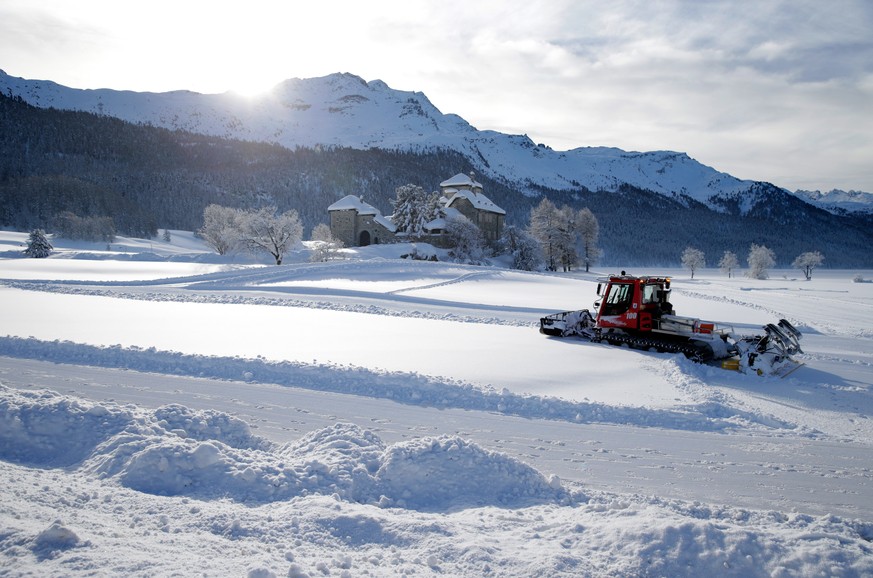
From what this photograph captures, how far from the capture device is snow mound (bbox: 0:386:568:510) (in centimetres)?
562

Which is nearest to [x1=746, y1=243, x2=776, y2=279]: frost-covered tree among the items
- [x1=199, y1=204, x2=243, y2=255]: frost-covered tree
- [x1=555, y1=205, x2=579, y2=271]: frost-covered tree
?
[x1=555, y1=205, x2=579, y2=271]: frost-covered tree

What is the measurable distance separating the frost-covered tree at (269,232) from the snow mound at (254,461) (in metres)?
46.2

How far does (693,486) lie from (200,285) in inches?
1177

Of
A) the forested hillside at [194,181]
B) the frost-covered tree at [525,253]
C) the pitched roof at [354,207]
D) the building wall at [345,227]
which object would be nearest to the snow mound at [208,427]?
the frost-covered tree at [525,253]

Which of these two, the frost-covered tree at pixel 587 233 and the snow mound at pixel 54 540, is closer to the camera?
the snow mound at pixel 54 540

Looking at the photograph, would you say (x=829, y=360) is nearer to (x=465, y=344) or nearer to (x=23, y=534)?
(x=465, y=344)

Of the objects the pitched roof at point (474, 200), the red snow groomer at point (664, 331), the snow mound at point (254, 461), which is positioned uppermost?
the pitched roof at point (474, 200)

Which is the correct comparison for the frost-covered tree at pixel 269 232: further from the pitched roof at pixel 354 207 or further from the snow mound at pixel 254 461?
the snow mound at pixel 254 461

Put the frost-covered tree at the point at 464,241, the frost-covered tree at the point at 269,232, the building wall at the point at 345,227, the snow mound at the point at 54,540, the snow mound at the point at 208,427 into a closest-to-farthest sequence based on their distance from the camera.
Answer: the snow mound at the point at 54,540
the snow mound at the point at 208,427
the frost-covered tree at the point at 269,232
the frost-covered tree at the point at 464,241
the building wall at the point at 345,227

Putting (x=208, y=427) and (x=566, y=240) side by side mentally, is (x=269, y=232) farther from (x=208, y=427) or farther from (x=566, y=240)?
(x=208, y=427)

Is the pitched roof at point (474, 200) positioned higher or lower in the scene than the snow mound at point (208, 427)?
higher

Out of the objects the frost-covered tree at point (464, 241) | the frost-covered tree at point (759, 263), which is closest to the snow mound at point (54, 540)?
the frost-covered tree at point (464, 241)

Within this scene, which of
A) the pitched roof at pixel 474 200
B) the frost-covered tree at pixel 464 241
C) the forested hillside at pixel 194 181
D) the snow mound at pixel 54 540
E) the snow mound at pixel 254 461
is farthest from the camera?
the forested hillside at pixel 194 181

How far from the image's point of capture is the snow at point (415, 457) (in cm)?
433
